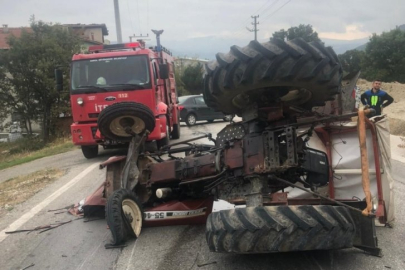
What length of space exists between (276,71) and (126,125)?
9.05ft

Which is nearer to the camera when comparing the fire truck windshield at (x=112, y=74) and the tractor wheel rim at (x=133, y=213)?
the tractor wheel rim at (x=133, y=213)

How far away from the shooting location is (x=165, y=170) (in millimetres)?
4906

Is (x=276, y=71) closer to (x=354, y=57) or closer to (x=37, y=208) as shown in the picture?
(x=37, y=208)

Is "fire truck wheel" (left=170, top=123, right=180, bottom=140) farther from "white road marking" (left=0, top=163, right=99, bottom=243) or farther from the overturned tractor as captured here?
the overturned tractor

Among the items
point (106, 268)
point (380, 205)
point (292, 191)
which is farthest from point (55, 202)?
point (380, 205)

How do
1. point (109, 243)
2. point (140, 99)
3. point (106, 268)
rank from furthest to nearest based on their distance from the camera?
point (140, 99), point (109, 243), point (106, 268)

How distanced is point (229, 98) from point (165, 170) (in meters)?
1.57

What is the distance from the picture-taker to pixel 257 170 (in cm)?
367

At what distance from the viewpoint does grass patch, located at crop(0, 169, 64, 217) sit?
721 cm

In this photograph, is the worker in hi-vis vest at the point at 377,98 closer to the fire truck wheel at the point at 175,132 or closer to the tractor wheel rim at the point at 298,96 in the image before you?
the tractor wheel rim at the point at 298,96

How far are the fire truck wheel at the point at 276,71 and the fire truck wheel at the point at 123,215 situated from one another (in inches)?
64.6

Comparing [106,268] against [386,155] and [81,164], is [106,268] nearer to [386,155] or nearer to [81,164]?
[386,155]

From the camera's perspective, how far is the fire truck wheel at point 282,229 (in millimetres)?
3145

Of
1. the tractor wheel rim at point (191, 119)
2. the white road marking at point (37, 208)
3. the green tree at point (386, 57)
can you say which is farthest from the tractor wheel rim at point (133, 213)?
the green tree at point (386, 57)
